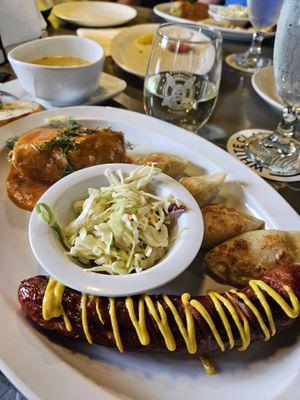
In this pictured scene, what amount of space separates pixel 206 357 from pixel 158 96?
96 centimetres

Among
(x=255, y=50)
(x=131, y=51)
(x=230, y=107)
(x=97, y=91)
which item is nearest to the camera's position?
(x=97, y=91)

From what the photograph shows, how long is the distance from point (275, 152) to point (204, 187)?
48 cm

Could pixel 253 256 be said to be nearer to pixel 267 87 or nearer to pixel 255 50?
pixel 267 87

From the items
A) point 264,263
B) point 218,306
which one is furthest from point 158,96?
point 218,306

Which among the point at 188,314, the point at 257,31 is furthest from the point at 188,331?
the point at 257,31

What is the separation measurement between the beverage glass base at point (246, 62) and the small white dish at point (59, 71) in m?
0.92

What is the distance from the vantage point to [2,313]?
33.4 inches

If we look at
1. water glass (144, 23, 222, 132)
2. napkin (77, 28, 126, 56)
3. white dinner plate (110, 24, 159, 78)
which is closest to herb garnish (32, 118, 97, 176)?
water glass (144, 23, 222, 132)

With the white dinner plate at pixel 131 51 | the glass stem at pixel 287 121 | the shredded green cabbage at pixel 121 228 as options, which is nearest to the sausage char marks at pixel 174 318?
the shredded green cabbage at pixel 121 228

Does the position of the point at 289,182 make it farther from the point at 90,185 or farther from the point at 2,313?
the point at 2,313

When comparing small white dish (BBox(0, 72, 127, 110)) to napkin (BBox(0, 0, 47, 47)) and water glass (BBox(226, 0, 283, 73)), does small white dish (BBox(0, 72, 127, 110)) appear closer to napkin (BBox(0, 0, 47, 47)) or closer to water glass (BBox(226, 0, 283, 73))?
napkin (BBox(0, 0, 47, 47))

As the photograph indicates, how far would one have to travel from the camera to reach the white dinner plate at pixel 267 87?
1.75 meters

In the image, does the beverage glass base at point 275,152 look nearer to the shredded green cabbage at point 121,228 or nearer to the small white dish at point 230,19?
the shredded green cabbage at point 121,228

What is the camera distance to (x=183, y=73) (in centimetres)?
142
